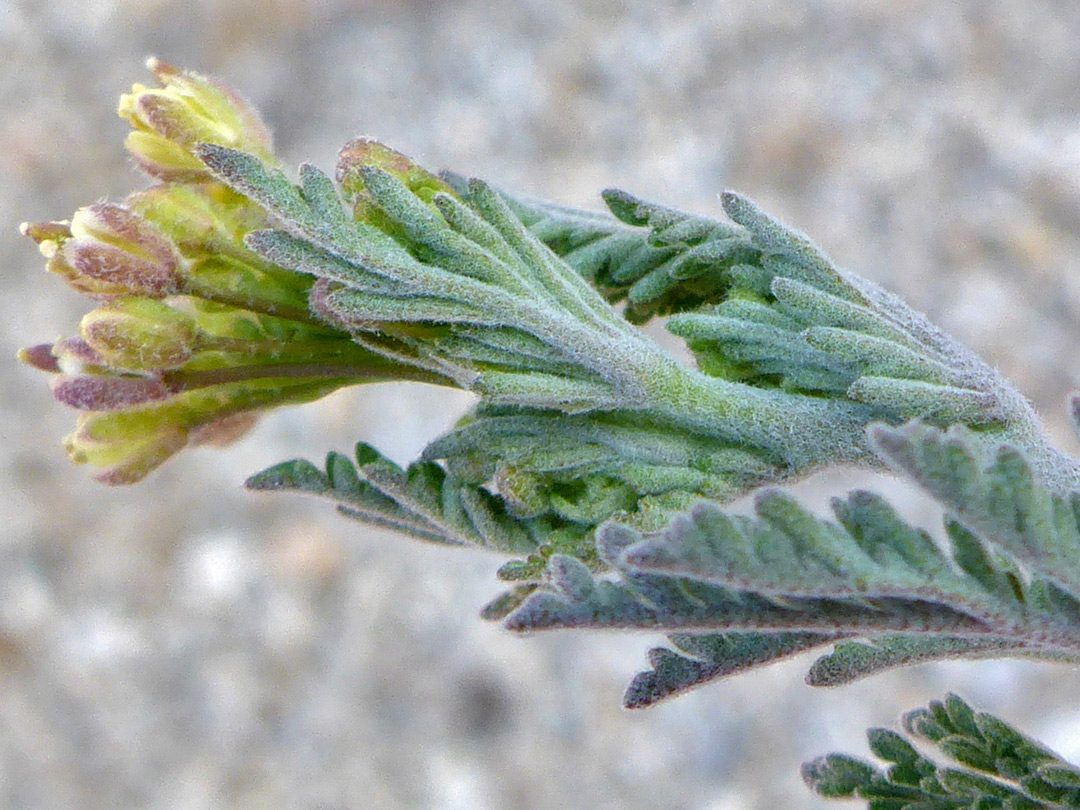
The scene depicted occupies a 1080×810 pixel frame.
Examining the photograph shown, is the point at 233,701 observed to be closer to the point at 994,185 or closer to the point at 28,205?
the point at 28,205

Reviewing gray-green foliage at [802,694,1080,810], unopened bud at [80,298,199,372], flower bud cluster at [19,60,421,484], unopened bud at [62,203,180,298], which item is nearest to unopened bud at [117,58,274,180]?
flower bud cluster at [19,60,421,484]

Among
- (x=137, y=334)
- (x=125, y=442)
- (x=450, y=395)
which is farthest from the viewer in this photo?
(x=450, y=395)

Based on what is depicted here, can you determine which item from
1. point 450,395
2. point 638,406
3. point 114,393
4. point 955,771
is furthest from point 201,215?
point 450,395

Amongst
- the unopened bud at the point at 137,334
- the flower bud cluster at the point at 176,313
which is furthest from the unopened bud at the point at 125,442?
the unopened bud at the point at 137,334

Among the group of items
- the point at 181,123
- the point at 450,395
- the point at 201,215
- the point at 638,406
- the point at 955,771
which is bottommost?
the point at 955,771

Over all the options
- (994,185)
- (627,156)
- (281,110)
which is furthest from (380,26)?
(994,185)

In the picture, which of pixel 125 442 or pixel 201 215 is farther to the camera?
pixel 125 442

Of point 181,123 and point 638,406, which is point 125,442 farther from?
point 638,406
